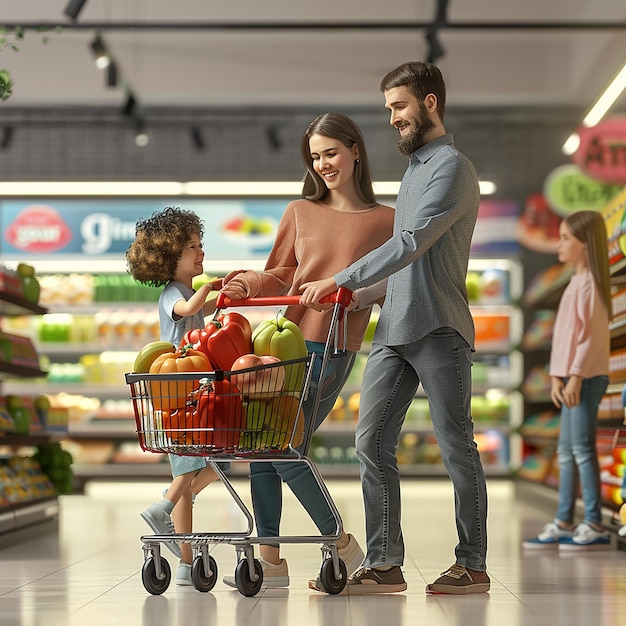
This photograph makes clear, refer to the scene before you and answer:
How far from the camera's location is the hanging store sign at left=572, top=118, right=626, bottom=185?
30.4ft

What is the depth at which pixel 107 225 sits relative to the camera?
1019 centimetres

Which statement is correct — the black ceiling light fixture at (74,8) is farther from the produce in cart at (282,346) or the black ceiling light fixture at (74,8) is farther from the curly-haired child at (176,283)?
the produce in cart at (282,346)

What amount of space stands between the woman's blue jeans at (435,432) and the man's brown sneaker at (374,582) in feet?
0.10

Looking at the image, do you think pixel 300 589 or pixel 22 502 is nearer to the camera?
pixel 300 589

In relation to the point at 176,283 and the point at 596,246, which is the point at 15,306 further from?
the point at 596,246

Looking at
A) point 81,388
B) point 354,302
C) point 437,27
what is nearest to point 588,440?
point 354,302

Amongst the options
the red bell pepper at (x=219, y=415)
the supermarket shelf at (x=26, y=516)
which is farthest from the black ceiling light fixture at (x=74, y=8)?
the red bell pepper at (x=219, y=415)

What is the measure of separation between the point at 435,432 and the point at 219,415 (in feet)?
2.52

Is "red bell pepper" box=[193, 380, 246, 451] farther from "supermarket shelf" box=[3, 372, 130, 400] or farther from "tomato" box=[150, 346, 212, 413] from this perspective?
"supermarket shelf" box=[3, 372, 130, 400]

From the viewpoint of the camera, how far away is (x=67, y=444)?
10188mm

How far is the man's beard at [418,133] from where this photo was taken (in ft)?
11.3

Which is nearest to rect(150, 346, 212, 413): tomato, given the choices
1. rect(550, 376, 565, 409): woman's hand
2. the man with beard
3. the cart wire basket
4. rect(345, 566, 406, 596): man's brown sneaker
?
the cart wire basket

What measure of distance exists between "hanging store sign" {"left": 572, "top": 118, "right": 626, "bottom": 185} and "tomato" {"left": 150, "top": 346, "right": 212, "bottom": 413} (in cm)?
683

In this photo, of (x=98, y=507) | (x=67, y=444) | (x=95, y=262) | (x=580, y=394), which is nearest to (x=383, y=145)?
(x=95, y=262)
